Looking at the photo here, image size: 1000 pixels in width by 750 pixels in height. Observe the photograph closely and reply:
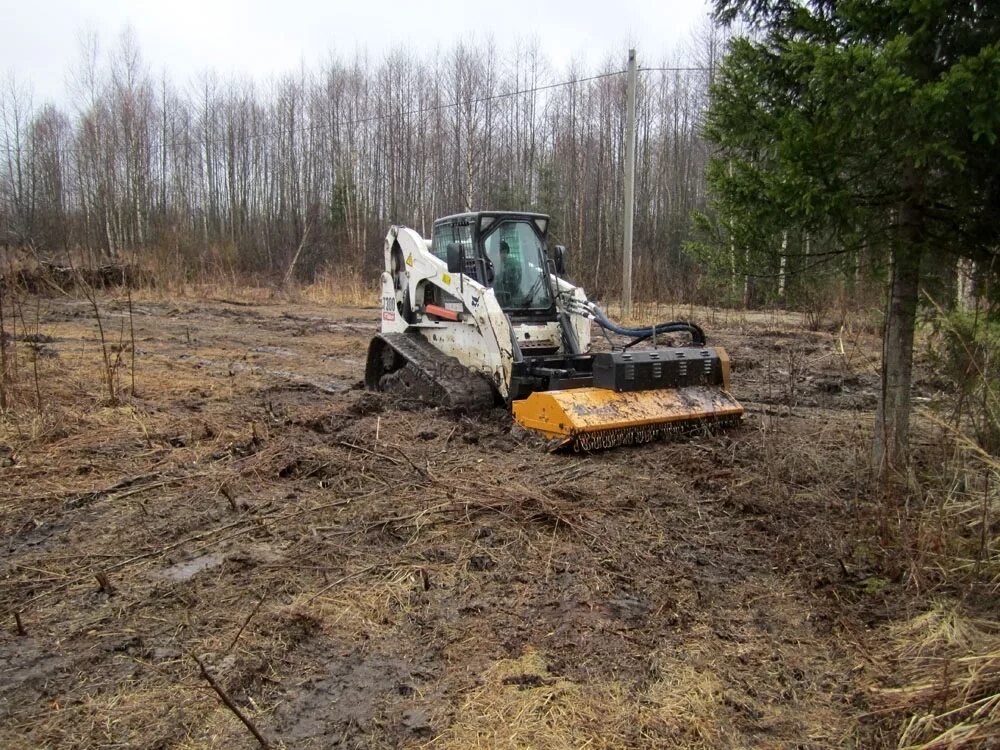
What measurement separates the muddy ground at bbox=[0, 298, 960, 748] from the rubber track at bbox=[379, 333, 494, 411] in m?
0.30

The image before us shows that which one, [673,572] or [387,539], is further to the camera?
[387,539]

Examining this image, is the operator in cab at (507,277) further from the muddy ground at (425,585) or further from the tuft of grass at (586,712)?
the tuft of grass at (586,712)

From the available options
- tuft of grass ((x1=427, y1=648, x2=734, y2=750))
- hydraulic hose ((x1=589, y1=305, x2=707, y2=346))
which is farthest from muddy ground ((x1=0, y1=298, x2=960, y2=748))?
hydraulic hose ((x1=589, y1=305, x2=707, y2=346))

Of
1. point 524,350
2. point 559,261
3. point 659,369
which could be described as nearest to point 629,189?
point 559,261

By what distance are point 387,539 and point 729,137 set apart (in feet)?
10.8

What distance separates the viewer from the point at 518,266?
800 cm

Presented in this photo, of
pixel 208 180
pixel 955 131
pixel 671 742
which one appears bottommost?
pixel 671 742

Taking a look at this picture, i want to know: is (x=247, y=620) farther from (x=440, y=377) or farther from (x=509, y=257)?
(x=509, y=257)

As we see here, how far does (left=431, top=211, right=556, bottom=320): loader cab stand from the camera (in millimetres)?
7734

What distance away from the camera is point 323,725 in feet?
8.99

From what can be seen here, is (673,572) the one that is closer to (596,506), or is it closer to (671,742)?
(596,506)

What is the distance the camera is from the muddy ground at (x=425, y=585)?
9.18 feet

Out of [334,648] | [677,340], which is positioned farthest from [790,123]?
[677,340]

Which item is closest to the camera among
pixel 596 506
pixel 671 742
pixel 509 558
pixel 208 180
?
pixel 671 742
